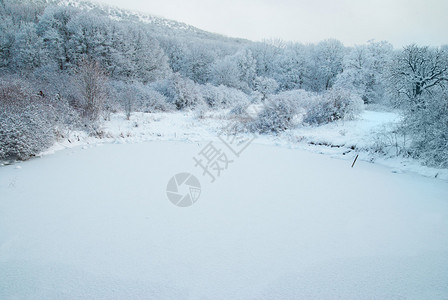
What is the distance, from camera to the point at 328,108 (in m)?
11.1

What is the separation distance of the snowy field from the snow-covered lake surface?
0.6 inches

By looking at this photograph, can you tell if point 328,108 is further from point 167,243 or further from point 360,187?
point 167,243

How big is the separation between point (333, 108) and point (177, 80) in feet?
36.6

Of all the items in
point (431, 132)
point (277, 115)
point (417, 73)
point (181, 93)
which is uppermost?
point (417, 73)

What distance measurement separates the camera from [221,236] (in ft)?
9.80

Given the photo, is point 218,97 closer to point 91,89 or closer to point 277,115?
point 277,115

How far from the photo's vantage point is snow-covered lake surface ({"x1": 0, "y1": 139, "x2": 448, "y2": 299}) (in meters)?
2.14

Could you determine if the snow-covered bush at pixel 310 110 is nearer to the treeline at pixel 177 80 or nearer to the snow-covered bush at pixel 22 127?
the treeline at pixel 177 80

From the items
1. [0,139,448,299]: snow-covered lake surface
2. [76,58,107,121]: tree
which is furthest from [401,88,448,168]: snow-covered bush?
[76,58,107,121]: tree

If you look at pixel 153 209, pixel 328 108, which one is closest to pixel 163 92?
pixel 328 108

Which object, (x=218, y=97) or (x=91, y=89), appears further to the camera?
(x=218, y=97)

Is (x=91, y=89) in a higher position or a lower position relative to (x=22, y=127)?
higher

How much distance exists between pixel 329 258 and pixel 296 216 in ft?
3.29

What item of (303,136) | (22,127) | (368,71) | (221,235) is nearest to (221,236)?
(221,235)
